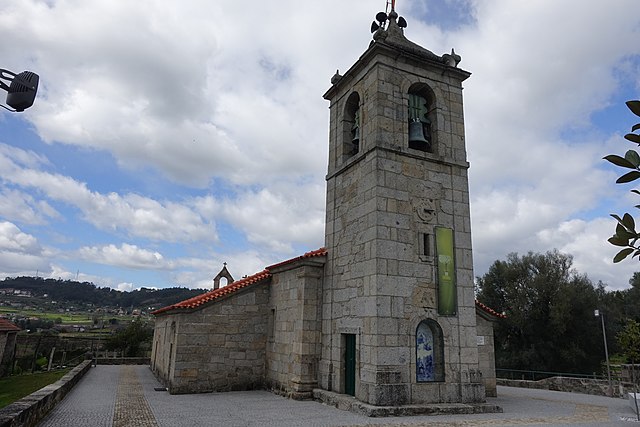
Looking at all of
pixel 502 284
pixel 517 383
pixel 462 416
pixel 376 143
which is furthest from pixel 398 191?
pixel 502 284

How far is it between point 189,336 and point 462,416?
805 cm

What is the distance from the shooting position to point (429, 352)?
1133 cm

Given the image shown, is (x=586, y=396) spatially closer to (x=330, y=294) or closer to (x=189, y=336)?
(x=330, y=294)

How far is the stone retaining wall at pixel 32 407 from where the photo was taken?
21.0 feet

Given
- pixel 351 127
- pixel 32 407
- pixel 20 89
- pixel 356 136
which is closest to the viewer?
pixel 20 89

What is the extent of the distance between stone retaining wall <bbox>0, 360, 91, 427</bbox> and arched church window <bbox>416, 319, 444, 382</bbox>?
8.04 metres

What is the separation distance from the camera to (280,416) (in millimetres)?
9758

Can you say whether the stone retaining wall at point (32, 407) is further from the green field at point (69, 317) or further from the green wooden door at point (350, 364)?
the green field at point (69, 317)

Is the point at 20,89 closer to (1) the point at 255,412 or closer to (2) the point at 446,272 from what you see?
(1) the point at 255,412

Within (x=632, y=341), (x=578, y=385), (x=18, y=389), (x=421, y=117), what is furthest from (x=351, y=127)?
(x=18, y=389)

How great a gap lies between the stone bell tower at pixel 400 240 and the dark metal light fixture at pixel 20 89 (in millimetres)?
7965

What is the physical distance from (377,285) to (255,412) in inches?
159

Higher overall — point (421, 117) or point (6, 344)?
point (421, 117)

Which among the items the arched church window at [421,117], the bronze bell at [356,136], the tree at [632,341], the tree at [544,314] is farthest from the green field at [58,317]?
the tree at [632,341]
